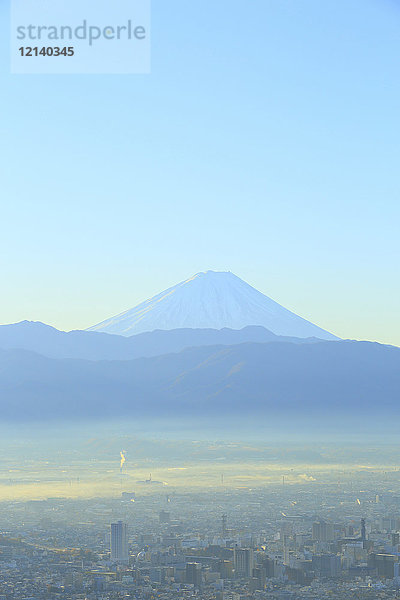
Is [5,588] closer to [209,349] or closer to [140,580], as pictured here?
[140,580]

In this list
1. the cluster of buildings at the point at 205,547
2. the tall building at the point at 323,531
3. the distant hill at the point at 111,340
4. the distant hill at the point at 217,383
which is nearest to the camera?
the cluster of buildings at the point at 205,547

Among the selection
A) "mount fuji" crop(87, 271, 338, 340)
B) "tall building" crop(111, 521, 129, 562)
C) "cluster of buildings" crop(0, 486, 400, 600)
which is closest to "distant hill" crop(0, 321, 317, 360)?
"mount fuji" crop(87, 271, 338, 340)

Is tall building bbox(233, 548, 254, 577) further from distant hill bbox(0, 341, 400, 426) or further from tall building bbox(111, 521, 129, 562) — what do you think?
distant hill bbox(0, 341, 400, 426)

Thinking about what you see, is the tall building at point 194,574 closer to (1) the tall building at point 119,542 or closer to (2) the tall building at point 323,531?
(1) the tall building at point 119,542

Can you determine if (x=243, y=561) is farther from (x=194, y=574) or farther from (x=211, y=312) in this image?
(x=211, y=312)

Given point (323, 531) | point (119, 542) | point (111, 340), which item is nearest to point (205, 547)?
point (119, 542)

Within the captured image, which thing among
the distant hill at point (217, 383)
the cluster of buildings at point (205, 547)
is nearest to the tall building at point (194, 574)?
the cluster of buildings at point (205, 547)
